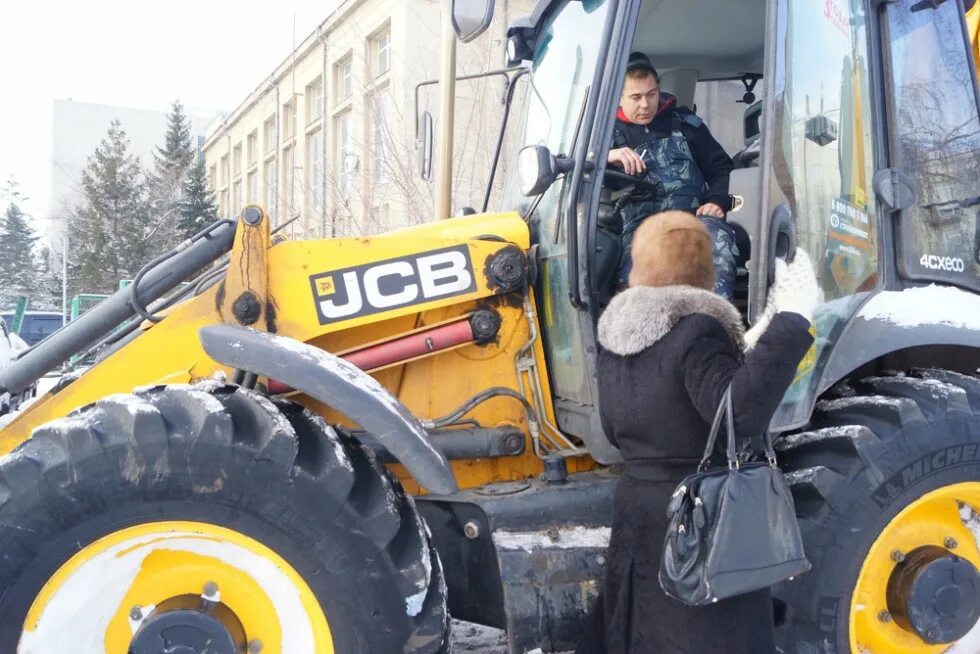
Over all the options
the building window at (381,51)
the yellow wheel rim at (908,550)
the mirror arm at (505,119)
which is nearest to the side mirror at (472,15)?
the mirror arm at (505,119)

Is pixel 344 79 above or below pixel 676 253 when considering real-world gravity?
above

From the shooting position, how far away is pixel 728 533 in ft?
7.11

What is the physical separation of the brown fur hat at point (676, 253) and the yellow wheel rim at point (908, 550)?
113cm

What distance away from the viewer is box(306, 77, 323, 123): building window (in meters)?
20.2

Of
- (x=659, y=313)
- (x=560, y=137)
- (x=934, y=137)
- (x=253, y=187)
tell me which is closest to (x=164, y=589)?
(x=659, y=313)

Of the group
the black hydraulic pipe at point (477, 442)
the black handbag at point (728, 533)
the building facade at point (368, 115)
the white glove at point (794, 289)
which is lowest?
the black handbag at point (728, 533)

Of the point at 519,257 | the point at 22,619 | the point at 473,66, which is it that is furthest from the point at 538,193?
the point at 473,66

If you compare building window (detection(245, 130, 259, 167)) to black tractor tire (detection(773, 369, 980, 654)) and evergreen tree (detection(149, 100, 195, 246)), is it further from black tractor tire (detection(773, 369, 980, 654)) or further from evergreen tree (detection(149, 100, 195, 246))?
black tractor tire (detection(773, 369, 980, 654))

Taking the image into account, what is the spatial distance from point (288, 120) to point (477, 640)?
21.6 metres

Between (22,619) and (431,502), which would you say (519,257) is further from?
(22,619)

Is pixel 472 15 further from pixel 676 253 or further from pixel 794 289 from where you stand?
pixel 794 289

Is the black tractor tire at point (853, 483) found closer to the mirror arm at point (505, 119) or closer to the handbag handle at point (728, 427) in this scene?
the handbag handle at point (728, 427)

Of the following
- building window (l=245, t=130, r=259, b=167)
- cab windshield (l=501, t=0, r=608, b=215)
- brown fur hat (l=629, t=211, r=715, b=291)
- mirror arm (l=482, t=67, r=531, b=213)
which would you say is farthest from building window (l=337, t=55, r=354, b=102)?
brown fur hat (l=629, t=211, r=715, b=291)

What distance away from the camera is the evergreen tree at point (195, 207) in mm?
34094
